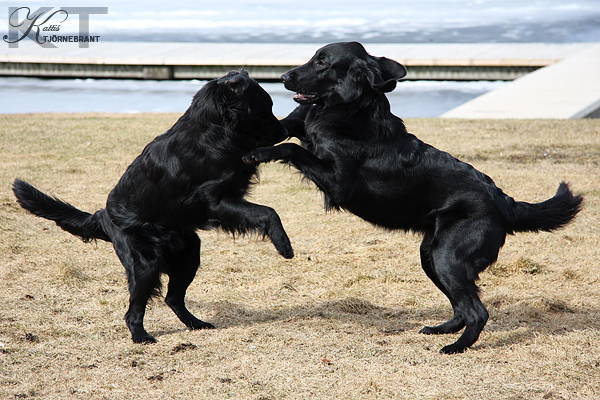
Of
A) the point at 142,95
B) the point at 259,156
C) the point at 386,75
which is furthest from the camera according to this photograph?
the point at 142,95

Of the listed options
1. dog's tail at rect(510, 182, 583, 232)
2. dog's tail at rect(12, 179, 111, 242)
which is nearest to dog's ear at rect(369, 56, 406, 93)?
dog's tail at rect(510, 182, 583, 232)

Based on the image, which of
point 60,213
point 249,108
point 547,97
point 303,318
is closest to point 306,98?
point 249,108

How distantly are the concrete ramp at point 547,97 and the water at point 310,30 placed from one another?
4.70ft

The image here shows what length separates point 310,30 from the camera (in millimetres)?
32031

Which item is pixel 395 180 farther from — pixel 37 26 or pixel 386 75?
pixel 37 26

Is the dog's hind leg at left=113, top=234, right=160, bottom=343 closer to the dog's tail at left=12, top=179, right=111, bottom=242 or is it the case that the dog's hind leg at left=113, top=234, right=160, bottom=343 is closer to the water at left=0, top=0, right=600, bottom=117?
the dog's tail at left=12, top=179, right=111, bottom=242

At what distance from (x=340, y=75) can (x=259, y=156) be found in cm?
78

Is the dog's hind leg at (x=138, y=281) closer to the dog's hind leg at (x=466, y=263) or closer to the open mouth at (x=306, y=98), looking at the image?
the open mouth at (x=306, y=98)

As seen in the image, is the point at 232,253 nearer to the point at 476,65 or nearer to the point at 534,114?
the point at 534,114

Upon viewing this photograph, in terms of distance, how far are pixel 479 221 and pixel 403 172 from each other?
54 centimetres

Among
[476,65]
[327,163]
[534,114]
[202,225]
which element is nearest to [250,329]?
[202,225]

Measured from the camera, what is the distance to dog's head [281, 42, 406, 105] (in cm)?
378

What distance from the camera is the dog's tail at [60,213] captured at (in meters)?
4.00

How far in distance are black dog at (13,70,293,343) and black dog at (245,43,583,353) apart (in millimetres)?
250
